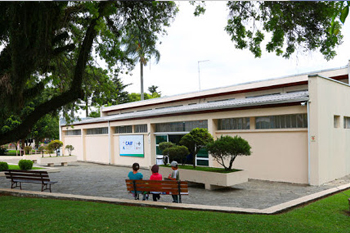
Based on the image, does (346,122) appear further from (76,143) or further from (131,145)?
(76,143)

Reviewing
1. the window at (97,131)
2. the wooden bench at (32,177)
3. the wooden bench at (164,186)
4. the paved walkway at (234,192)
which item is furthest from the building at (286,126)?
the wooden bench at (32,177)

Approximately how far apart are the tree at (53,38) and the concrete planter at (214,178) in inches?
210

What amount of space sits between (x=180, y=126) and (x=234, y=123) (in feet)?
14.4

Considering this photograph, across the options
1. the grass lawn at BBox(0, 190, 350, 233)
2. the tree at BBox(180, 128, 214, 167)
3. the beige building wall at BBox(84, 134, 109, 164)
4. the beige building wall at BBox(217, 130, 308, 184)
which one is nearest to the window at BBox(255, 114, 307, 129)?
Answer: the beige building wall at BBox(217, 130, 308, 184)

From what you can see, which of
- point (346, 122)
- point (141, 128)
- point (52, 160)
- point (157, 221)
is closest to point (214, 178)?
point (157, 221)

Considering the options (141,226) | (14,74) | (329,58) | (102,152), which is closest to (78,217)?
(141,226)

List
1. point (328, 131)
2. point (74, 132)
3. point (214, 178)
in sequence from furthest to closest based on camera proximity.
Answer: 1. point (74, 132)
2. point (328, 131)
3. point (214, 178)

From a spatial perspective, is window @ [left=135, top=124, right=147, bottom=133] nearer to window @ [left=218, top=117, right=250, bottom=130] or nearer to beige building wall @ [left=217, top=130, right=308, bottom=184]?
window @ [left=218, top=117, right=250, bottom=130]

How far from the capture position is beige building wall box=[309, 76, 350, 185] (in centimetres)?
1244

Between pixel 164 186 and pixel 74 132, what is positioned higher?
pixel 74 132

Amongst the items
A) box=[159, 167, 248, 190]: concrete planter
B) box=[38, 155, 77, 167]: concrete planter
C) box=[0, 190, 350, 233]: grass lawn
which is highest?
box=[0, 190, 350, 233]: grass lawn

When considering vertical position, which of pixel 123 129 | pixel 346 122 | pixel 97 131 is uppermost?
pixel 346 122

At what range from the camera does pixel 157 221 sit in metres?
6.14

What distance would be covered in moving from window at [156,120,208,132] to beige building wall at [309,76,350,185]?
6.23 m
